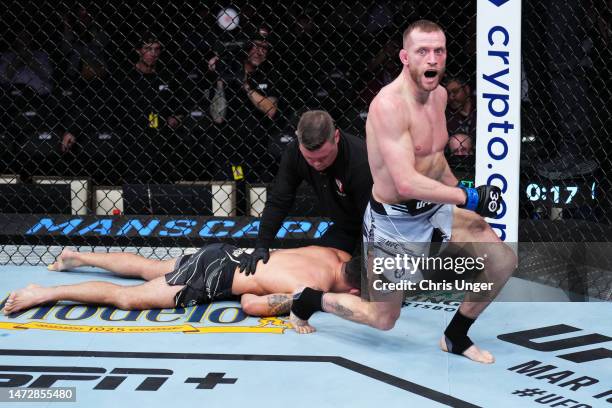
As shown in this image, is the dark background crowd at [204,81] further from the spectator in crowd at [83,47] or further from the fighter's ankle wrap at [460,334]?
the fighter's ankle wrap at [460,334]

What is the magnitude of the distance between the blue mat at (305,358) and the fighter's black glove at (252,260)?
0.50 feet

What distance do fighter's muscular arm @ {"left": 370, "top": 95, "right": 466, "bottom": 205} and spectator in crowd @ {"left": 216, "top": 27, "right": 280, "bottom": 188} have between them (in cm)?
186

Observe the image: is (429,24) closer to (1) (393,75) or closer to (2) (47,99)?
(1) (393,75)

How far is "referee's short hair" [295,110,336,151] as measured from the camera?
2.90m

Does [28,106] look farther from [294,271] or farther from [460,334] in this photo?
[460,334]

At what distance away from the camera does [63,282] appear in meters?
3.48

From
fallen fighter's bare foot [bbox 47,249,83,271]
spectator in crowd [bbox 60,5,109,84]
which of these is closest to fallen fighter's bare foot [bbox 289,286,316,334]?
fallen fighter's bare foot [bbox 47,249,83,271]

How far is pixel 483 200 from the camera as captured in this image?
237cm

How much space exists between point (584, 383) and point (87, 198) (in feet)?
8.53

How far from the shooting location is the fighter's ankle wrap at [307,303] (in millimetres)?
2824

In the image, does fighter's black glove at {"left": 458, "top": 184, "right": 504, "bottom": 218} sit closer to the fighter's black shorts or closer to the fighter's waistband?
the fighter's waistband

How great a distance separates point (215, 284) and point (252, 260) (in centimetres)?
17

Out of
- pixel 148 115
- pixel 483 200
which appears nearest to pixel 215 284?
pixel 483 200

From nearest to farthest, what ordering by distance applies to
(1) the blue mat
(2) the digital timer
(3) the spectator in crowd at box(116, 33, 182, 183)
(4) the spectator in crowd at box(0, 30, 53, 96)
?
1. (1) the blue mat
2. (2) the digital timer
3. (3) the spectator in crowd at box(116, 33, 182, 183)
4. (4) the spectator in crowd at box(0, 30, 53, 96)
